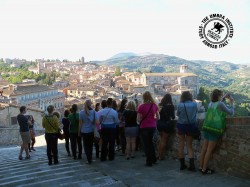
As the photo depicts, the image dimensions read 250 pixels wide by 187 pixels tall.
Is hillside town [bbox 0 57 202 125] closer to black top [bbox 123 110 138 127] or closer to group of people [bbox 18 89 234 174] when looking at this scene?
group of people [bbox 18 89 234 174]

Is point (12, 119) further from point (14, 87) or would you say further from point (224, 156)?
point (14, 87)

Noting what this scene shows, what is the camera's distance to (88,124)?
8477mm

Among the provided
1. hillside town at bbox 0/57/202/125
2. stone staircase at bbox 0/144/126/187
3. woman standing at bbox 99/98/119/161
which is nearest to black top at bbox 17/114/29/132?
stone staircase at bbox 0/144/126/187

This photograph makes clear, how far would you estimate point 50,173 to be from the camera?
7.37 m

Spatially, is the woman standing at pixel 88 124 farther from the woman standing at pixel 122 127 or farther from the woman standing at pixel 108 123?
the woman standing at pixel 122 127

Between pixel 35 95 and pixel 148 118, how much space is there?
77.1 m

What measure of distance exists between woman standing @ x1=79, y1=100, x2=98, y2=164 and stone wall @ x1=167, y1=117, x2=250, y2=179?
3025 mm

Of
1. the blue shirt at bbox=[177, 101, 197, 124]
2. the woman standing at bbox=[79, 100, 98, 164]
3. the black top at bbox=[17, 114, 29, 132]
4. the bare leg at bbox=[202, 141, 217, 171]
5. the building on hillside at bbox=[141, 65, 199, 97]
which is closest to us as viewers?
the bare leg at bbox=[202, 141, 217, 171]

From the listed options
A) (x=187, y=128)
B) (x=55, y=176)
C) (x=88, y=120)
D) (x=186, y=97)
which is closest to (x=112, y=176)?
(x=55, y=176)

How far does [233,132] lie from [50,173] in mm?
3815

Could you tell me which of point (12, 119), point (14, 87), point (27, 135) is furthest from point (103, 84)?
point (27, 135)

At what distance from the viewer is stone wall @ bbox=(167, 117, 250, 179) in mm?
6000

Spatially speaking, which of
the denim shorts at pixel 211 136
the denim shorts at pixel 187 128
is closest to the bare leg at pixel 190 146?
the denim shorts at pixel 187 128

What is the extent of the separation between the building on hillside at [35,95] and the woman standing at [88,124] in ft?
216
